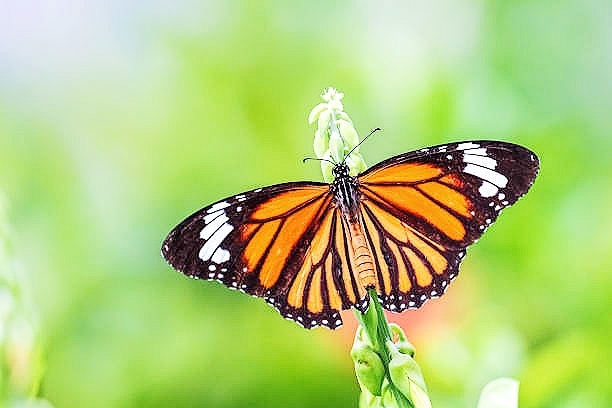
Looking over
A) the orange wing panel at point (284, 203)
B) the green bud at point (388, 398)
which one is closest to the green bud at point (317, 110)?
the orange wing panel at point (284, 203)

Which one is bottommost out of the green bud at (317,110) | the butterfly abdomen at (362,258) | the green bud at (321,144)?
the butterfly abdomen at (362,258)

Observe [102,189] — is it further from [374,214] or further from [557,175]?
[374,214]

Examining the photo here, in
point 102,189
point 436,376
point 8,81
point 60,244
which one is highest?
point 8,81

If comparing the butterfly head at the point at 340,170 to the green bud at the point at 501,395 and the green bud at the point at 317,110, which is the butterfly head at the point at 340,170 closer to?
the green bud at the point at 317,110

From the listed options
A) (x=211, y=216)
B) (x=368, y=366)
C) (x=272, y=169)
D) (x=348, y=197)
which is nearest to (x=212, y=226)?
(x=211, y=216)

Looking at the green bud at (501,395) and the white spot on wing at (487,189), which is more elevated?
the white spot on wing at (487,189)

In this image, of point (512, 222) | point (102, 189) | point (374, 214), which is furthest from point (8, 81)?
point (374, 214)
